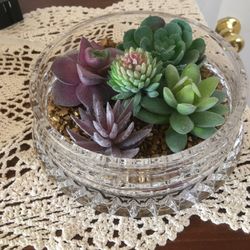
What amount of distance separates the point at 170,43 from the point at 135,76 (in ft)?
0.21

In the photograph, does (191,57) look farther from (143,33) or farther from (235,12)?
(235,12)

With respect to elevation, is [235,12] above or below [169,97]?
below

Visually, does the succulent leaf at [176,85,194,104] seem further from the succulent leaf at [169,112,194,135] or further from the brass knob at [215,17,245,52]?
the brass knob at [215,17,245,52]

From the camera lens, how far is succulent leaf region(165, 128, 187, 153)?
0.44m

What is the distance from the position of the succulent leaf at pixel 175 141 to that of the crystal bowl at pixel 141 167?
0.01 metres

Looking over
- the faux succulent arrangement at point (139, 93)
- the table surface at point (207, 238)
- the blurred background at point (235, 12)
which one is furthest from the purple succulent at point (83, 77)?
the blurred background at point (235, 12)

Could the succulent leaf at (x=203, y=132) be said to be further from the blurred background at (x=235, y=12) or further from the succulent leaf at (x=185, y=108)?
the blurred background at (x=235, y=12)

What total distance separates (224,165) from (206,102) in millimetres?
76

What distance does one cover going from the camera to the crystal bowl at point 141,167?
1.43 feet

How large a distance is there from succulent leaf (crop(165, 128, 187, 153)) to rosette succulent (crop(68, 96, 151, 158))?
2cm

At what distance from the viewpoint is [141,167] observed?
0.43 m

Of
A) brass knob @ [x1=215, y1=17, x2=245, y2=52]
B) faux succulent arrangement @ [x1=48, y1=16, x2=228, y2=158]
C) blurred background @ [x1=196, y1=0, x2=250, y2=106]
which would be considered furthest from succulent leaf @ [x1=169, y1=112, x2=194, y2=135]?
blurred background @ [x1=196, y1=0, x2=250, y2=106]

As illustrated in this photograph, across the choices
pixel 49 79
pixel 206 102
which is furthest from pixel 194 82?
pixel 49 79

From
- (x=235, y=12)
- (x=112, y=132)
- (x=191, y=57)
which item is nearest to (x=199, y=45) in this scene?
(x=191, y=57)
